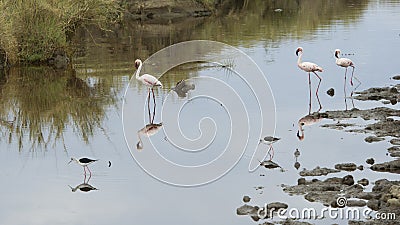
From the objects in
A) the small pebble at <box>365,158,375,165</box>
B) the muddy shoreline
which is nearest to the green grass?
the muddy shoreline

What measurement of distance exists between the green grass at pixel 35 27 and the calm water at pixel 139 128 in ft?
1.85

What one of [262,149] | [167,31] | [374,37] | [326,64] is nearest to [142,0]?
[167,31]

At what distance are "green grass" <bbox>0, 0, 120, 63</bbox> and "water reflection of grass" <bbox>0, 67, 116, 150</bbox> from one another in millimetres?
486

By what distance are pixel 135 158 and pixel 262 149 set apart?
5.50 ft

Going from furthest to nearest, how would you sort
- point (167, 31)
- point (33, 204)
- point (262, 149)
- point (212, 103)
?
point (167, 31) → point (212, 103) → point (262, 149) → point (33, 204)

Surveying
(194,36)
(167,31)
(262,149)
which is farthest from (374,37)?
(262,149)

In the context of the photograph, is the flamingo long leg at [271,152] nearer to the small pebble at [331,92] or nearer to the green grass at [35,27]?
the small pebble at [331,92]

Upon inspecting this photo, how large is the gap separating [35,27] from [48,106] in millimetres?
4762

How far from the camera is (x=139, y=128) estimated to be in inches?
486

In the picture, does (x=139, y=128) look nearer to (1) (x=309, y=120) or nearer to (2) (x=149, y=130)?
(2) (x=149, y=130)

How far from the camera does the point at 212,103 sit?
14.1 meters

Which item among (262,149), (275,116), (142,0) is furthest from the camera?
(142,0)

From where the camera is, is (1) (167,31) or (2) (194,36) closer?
(2) (194,36)

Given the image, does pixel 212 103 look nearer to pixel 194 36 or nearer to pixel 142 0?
pixel 194 36
